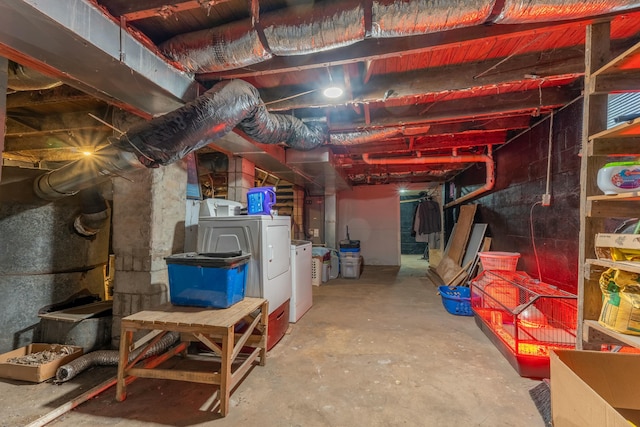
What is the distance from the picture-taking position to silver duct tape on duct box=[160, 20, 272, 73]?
1624mm

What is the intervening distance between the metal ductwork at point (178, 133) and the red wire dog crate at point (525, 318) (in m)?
2.64

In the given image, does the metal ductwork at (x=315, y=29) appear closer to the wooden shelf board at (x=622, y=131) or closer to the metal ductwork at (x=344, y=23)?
the metal ductwork at (x=344, y=23)

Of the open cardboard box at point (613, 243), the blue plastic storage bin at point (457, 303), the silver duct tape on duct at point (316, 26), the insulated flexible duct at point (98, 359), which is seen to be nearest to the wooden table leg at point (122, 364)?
the insulated flexible duct at point (98, 359)

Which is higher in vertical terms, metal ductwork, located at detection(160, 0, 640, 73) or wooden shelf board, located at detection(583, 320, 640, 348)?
metal ductwork, located at detection(160, 0, 640, 73)

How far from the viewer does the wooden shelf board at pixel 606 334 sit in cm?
122

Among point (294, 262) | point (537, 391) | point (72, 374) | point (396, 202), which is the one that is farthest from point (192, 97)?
point (396, 202)

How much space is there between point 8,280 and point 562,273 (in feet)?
17.5

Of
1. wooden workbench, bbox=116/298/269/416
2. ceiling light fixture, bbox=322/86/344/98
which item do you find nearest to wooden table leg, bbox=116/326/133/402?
wooden workbench, bbox=116/298/269/416

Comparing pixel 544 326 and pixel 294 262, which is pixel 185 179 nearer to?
pixel 294 262

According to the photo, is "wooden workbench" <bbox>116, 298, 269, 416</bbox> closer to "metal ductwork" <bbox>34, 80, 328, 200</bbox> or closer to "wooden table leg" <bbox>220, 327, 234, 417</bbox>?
"wooden table leg" <bbox>220, 327, 234, 417</bbox>

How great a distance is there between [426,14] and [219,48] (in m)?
1.21

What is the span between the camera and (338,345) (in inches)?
105

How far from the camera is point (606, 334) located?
1400mm

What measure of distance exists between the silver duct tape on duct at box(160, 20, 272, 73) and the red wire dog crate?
8.93 ft
